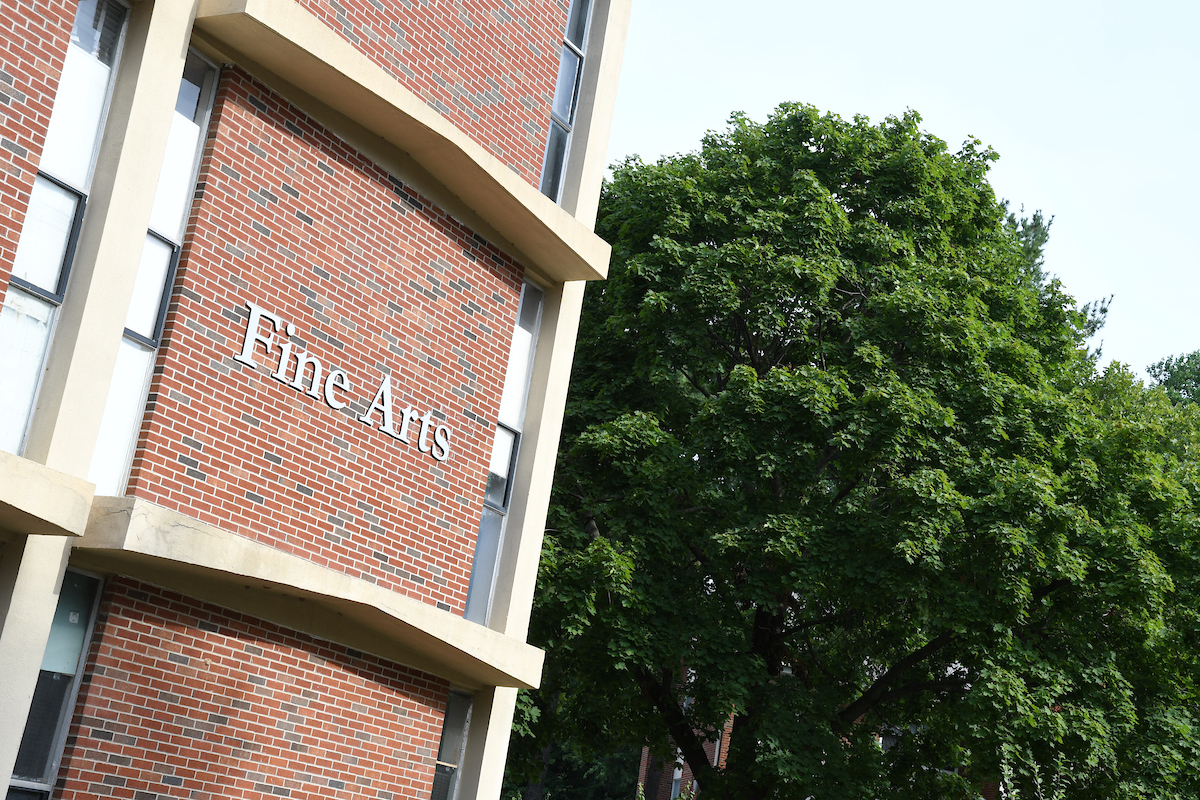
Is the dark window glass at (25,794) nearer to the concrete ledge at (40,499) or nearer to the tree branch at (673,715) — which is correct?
the concrete ledge at (40,499)

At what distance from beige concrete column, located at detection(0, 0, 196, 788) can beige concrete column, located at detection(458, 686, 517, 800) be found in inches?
189

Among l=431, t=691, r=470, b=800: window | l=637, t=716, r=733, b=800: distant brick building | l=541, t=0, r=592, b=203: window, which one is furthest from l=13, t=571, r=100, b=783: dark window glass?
l=637, t=716, r=733, b=800: distant brick building

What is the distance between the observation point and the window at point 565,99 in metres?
12.0

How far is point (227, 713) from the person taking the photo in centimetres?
816

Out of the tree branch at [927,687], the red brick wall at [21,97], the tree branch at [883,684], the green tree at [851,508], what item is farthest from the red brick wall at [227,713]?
the tree branch at [927,687]

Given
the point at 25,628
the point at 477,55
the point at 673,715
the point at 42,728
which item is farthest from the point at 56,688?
the point at 673,715

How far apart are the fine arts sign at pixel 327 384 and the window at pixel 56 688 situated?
78.4 inches

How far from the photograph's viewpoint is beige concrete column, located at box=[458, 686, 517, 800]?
10.8m

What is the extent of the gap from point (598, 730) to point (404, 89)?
1248 centimetres

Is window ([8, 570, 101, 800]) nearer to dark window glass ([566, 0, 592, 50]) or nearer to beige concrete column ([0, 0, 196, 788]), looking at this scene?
beige concrete column ([0, 0, 196, 788])

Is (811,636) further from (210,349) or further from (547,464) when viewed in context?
(210,349)

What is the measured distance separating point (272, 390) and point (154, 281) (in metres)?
1.18

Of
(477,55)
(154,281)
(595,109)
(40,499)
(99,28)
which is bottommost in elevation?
(40,499)

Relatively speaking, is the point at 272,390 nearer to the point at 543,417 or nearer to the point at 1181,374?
the point at 543,417
